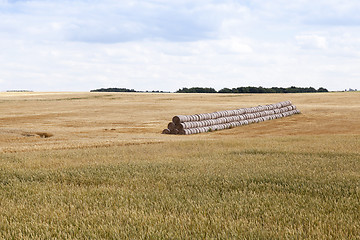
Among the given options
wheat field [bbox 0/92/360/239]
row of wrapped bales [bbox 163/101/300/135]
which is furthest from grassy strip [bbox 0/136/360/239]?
row of wrapped bales [bbox 163/101/300/135]

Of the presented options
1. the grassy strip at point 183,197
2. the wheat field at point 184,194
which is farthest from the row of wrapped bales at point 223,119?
the grassy strip at point 183,197

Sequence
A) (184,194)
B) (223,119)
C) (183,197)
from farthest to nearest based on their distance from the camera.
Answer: (223,119) < (184,194) < (183,197)

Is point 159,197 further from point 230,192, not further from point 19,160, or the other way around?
point 19,160

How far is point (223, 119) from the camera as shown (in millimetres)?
34438

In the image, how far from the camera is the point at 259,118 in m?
38.8

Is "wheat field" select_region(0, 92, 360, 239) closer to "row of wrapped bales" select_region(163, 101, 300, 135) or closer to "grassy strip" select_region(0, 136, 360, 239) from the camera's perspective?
"grassy strip" select_region(0, 136, 360, 239)

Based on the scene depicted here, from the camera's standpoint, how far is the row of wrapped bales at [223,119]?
3069cm

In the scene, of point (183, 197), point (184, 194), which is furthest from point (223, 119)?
point (183, 197)

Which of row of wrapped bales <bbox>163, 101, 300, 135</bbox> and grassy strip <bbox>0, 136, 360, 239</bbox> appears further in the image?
row of wrapped bales <bbox>163, 101, 300, 135</bbox>

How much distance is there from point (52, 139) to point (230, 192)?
18423mm

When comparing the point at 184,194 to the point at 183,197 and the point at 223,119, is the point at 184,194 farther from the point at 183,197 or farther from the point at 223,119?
the point at 223,119

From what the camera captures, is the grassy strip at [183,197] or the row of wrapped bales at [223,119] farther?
the row of wrapped bales at [223,119]

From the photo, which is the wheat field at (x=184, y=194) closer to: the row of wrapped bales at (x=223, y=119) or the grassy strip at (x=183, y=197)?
the grassy strip at (x=183, y=197)

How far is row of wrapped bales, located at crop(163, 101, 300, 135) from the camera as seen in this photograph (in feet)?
101
